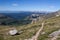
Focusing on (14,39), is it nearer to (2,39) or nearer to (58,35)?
(2,39)

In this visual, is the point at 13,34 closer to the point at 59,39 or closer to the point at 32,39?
the point at 32,39

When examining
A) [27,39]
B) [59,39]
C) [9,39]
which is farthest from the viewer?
[9,39]

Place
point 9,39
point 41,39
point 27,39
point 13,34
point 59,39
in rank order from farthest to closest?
point 13,34 → point 9,39 → point 27,39 → point 41,39 → point 59,39

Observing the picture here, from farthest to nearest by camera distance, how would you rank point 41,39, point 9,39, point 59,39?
1. point 9,39
2. point 41,39
3. point 59,39

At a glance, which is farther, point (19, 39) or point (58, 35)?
point (19, 39)

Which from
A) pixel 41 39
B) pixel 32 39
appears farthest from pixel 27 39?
pixel 41 39

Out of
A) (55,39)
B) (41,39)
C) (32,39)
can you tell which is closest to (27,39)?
(32,39)

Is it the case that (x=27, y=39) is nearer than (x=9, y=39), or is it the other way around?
(x=27, y=39)

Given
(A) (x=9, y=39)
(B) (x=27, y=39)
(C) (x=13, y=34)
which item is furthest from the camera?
(C) (x=13, y=34)

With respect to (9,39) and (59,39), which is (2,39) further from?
(59,39)
